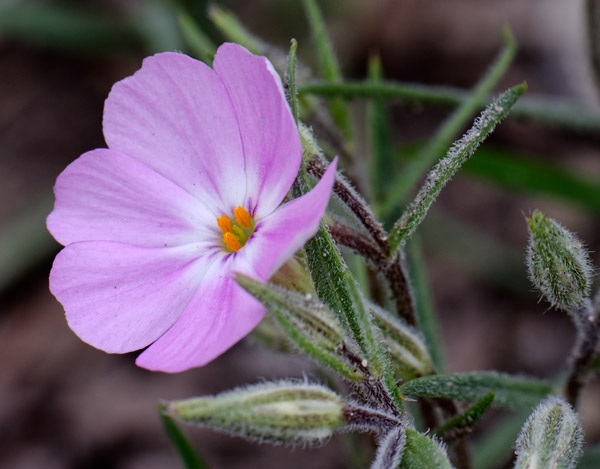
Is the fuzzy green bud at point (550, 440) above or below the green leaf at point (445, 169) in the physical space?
below

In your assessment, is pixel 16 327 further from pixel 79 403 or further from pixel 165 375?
pixel 165 375

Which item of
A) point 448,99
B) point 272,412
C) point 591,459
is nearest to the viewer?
point 272,412

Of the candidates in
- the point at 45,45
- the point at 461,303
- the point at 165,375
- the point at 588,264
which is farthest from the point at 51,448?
the point at 588,264

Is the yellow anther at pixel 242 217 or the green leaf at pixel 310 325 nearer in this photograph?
the green leaf at pixel 310 325

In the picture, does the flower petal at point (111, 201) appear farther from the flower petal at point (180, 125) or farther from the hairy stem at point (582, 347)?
the hairy stem at point (582, 347)

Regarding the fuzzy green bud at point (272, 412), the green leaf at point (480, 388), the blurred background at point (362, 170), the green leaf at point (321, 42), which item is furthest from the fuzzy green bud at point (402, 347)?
the blurred background at point (362, 170)

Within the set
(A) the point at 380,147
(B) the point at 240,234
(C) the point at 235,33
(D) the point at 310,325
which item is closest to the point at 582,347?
(D) the point at 310,325

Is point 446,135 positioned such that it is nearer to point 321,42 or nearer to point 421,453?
point 321,42
